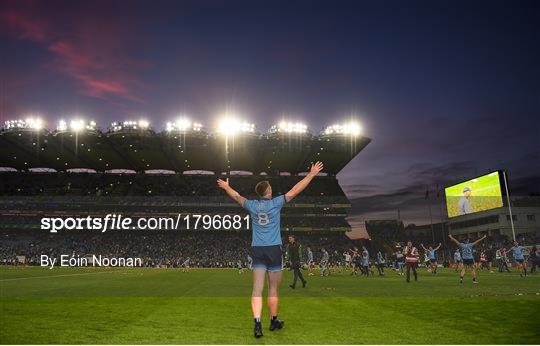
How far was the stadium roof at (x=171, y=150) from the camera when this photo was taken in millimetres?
52188

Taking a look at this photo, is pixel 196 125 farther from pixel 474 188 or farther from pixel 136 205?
pixel 474 188

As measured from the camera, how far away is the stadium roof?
52.2 metres

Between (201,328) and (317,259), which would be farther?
(317,259)

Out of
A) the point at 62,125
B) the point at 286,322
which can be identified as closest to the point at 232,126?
the point at 62,125

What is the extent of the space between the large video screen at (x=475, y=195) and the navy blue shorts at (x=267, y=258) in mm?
51398

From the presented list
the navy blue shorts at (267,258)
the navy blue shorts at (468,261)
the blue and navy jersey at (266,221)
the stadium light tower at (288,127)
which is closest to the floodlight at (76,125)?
the stadium light tower at (288,127)

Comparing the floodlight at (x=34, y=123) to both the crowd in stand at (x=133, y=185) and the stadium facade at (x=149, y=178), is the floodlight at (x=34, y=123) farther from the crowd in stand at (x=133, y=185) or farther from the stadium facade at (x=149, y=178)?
the crowd in stand at (x=133, y=185)

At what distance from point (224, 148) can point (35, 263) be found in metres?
26.4

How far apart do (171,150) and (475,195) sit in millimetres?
40596

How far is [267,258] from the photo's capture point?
6453 mm

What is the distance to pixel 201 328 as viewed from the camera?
698 centimetres

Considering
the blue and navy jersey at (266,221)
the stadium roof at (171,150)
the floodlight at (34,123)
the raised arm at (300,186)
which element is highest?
the floodlight at (34,123)

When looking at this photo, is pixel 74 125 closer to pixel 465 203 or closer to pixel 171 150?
pixel 171 150

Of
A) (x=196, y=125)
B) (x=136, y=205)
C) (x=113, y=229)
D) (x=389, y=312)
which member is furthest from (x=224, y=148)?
(x=389, y=312)
